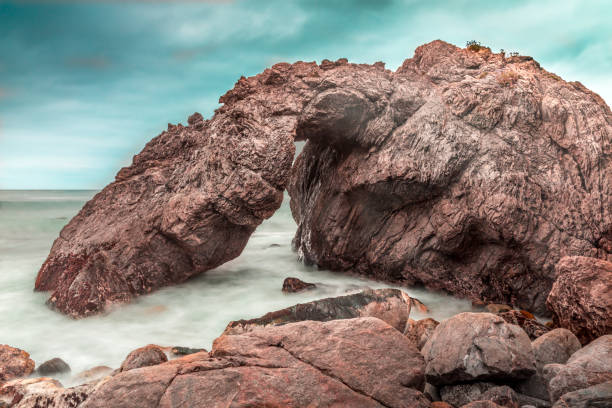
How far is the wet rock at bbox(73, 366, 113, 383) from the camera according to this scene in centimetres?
551

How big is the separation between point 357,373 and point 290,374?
2.09 ft

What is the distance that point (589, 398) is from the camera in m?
3.51

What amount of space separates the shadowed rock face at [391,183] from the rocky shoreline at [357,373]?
345 centimetres

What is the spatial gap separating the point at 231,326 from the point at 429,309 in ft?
12.9

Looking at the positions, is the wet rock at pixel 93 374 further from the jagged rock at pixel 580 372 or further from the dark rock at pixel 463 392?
the jagged rock at pixel 580 372

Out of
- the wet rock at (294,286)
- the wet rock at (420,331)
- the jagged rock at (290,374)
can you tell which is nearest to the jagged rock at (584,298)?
the wet rock at (420,331)

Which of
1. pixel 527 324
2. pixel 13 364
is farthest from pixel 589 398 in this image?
pixel 13 364

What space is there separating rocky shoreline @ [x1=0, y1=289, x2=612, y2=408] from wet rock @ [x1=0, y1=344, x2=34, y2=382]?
35cm

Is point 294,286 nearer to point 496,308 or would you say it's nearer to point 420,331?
point 420,331

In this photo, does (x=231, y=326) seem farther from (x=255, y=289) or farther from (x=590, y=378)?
(x=590, y=378)

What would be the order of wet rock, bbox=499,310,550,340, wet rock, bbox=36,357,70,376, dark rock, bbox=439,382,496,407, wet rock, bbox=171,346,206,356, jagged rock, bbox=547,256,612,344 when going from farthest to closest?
wet rock, bbox=499,310,550,340 < wet rock, bbox=171,346,206,356 < wet rock, bbox=36,357,70,376 < jagged rock, bbox=547,256,612,344 < dark rock, bbox=439,382,496,407

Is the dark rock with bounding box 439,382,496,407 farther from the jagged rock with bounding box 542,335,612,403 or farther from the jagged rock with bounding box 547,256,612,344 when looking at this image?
the jagged rock with bounding box 547,256,612,344

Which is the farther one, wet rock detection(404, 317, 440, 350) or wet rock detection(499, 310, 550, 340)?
wet rock detection(499, 310, 550, 340)

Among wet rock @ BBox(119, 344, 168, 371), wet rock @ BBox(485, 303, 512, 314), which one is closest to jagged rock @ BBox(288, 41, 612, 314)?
wet rock @ BBox(485, 303, 512, 314)
